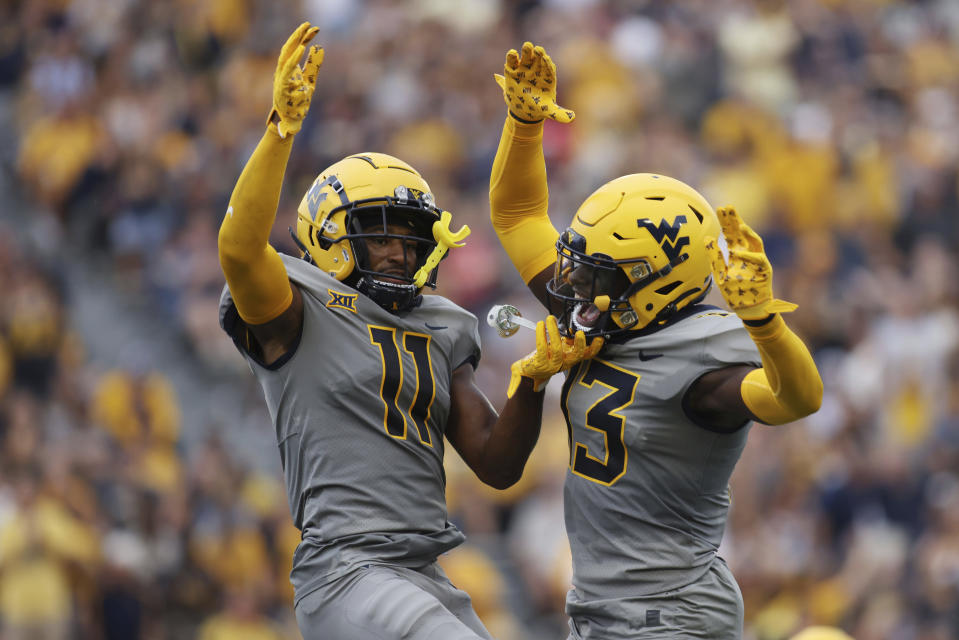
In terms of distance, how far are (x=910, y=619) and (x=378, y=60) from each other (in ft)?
23.5

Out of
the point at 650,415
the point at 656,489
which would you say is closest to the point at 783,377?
the point at 650,415

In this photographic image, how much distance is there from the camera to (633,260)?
4371 mm

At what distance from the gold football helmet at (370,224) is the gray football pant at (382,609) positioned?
0.96 metres

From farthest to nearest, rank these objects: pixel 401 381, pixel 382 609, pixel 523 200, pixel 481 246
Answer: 1. pixel 481 246
2. pixel 523 200
3. pixel 401 381
4. pixel 382 609

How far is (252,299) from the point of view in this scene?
4.36 metres

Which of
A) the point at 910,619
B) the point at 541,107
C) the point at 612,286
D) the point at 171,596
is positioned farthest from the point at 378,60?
the point at 612,286

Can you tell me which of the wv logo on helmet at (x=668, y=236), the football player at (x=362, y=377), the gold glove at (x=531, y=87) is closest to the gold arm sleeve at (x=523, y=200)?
the gold glove at (x=531, y=87)

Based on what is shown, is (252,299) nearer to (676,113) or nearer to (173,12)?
(676,113)

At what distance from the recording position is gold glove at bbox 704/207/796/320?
149 inches

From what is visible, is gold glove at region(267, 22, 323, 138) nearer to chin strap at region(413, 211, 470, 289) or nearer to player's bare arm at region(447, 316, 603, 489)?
chin strap at region(413, 211, 470, 289)

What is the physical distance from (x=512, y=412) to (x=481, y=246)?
609 cm

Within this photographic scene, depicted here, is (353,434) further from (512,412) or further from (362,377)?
(512,412)

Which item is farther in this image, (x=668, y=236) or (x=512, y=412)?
(x=512, y=412)

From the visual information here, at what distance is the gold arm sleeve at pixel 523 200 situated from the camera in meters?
5.14
